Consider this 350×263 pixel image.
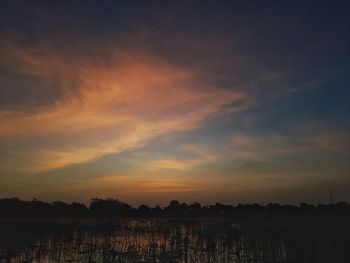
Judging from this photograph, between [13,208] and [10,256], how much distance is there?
5046 centimetres

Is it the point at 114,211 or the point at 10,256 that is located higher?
the point at 114,211

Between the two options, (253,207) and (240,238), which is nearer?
(240,238)

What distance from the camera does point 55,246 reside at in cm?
1817

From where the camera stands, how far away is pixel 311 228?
1877 cm

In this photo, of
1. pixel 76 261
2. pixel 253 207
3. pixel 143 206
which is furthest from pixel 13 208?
pixel 76 261

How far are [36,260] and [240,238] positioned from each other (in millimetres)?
9846

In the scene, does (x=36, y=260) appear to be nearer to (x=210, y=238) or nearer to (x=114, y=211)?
(x=210, y=238)

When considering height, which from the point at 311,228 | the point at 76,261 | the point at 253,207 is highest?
the point at 253,207

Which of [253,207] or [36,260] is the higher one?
[253,207]

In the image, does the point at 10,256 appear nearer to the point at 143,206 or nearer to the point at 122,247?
the point at 122,247

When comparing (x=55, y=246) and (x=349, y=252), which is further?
(x=55, y=246)

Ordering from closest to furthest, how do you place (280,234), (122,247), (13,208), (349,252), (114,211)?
1. (349,252)
2. (122,247)
3. (280,234)
4. (13,208)
5. (114,211)

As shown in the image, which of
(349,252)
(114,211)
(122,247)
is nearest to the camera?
(349,252)

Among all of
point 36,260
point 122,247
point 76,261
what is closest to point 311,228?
point 122,247
